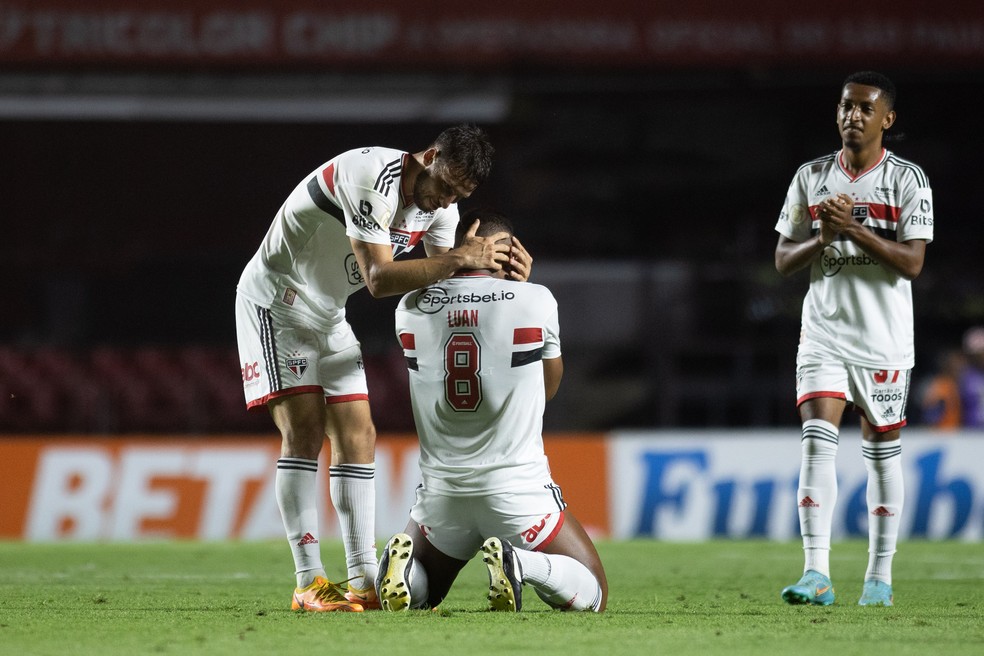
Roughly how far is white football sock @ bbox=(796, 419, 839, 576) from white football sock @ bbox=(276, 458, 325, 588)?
73.2 inches

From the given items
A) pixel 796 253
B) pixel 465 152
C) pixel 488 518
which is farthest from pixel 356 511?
pixel 796 253

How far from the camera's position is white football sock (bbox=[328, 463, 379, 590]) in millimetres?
5258

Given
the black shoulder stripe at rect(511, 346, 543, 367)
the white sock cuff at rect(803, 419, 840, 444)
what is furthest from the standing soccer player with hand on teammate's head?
the black shoulder stripe at rect(511, 346, 543, 367)

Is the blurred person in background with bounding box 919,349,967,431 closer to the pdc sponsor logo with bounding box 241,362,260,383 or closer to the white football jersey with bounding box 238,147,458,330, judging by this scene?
the white football jersey with bounding box 238,147,458,330

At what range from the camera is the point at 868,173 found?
5590mm

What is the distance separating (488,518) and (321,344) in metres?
1.02

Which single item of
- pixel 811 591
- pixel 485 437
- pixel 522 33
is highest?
pixel 522 33

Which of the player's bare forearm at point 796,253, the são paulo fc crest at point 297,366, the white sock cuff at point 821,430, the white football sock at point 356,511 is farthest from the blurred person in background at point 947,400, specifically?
the são paulo fc crest at point 297,366

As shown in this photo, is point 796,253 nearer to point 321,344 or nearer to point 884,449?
point 884,449

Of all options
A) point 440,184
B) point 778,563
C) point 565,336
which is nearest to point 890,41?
point 565,336

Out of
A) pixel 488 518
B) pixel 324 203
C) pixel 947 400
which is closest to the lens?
pixel 488 518

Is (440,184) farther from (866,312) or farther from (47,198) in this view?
(47,198)

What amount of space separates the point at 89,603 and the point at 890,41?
38.6ft

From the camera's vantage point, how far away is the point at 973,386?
1230cm
